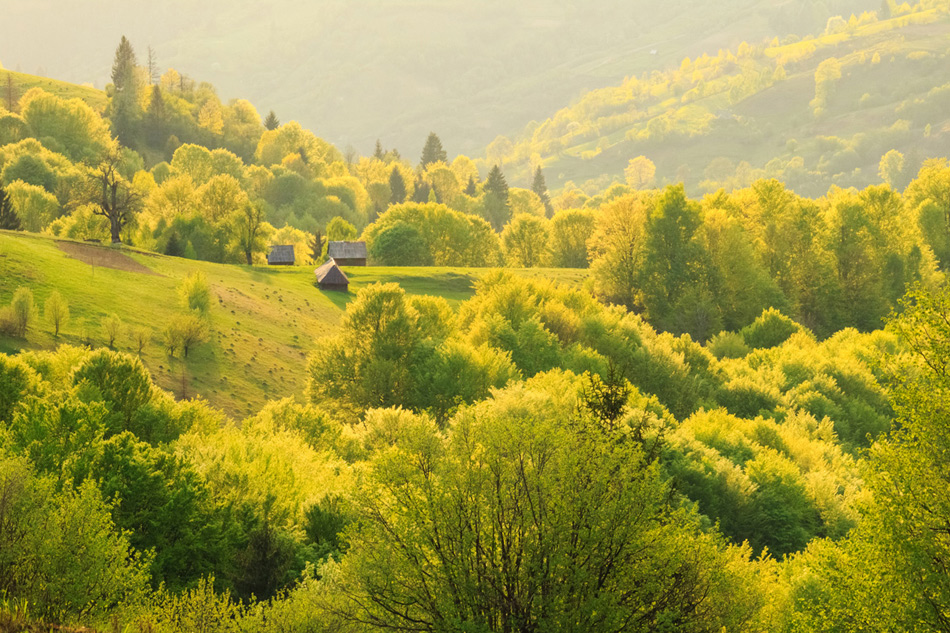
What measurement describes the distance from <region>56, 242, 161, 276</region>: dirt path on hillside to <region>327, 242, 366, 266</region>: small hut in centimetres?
3602

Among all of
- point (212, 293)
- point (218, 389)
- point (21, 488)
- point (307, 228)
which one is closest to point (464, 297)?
point (212, 293)

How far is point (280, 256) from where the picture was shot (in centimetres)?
11181

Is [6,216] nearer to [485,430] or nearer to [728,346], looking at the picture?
[728,346]

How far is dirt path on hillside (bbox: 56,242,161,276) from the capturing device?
7869 centimetres

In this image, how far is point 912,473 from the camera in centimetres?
2205

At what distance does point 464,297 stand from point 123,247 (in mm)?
39597

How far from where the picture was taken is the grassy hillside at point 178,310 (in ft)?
202

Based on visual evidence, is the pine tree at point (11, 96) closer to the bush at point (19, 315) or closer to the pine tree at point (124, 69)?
the pine tree at point (124, 69)

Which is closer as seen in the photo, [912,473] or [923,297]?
[912,473]

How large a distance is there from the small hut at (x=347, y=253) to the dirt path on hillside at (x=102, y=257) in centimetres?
3602

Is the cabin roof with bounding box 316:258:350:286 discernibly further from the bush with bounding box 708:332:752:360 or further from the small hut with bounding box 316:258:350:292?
the bush with bounding box 708:332:752:360

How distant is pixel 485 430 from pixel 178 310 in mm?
53361

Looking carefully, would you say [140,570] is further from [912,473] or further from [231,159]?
A: [231,159]

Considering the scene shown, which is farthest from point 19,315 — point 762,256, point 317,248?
point 762,256
